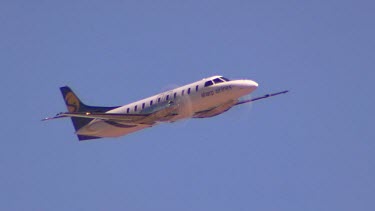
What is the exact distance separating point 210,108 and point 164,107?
374 centimetres

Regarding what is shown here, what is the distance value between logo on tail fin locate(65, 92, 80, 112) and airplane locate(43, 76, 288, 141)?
13.8 ft

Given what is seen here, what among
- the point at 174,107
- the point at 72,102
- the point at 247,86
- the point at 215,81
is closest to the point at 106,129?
the point at 72,102

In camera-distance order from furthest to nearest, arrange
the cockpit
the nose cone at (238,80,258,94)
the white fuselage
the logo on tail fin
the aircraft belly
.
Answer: the logo on tail fin, the aircraft belly, the cockpit, the white fuselage, the nose cone at (238,80,258,94)

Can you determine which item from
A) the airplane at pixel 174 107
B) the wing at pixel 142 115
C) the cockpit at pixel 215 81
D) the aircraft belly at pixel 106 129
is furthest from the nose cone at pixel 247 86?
the aircraft belly at pixel 106 129

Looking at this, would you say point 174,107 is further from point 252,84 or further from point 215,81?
point 252,84

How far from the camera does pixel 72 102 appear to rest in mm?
64688

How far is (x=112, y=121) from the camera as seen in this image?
58938 mm

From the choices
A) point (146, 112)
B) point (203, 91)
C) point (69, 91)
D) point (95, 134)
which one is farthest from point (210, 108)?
point (69, 91)

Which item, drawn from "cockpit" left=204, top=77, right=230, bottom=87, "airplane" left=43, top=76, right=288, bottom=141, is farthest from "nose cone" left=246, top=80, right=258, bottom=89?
"cockpit" left=204, top=77, right=230, bottom=87

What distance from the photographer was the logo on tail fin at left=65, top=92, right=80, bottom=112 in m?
64.5

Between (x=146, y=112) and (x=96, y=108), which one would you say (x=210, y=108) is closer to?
(x=146, y=112)

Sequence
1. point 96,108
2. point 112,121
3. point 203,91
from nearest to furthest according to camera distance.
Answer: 1. point 203,91
2. point 112,121
3. point 96,108

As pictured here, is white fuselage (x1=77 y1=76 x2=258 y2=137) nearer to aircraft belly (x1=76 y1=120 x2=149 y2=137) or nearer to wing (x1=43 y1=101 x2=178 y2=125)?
wing (x1=43 y1=101 x2=178 y2=125)

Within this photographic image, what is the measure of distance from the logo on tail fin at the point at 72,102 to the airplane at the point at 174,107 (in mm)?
4220
